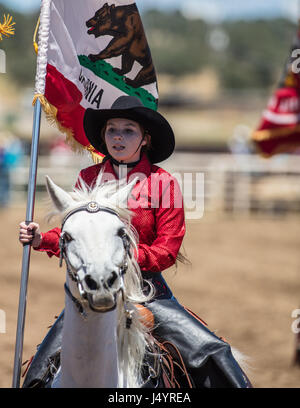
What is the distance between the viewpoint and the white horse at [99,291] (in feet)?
9.04

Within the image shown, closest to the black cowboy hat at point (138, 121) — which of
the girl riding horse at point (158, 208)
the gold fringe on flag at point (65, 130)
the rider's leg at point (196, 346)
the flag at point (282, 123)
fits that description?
the girl riding horse at point (158, 208)

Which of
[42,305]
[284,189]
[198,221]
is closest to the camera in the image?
[42,305]

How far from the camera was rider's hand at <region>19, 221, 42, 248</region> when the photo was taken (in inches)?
128

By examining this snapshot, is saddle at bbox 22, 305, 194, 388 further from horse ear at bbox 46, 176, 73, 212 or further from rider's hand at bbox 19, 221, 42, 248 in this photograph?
horse ear at bbox 46, 176, 73, 212

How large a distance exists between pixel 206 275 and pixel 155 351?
9.59m

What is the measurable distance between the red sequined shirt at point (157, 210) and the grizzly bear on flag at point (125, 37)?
0.85m

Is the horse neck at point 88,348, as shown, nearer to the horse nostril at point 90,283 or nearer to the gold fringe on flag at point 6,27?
the horse nostril at point 90,283

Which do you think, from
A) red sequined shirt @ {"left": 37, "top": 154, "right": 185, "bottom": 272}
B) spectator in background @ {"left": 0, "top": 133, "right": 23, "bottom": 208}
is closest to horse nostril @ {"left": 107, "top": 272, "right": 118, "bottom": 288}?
red sequined shirt @ {"left": 37, "top": 154, "right": 185, "bottom": 272}

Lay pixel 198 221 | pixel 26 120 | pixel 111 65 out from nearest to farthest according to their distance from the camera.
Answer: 1. pixel 111 65
2. pixel 198 221
3. pixel 26 120

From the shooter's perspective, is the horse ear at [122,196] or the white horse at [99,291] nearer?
the white horse at [99,291]

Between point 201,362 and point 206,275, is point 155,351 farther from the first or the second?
point 206,275

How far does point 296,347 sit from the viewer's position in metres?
7.94

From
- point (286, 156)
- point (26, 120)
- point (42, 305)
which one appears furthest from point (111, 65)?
point (26, 120)

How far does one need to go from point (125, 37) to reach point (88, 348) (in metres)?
2.15
